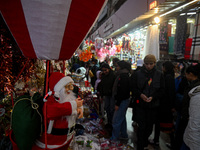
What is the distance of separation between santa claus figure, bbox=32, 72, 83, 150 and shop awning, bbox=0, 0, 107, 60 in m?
0.35

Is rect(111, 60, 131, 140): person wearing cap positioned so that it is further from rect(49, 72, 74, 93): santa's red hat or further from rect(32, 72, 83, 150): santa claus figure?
rect(49, 72, 74, 93): santa's red hat

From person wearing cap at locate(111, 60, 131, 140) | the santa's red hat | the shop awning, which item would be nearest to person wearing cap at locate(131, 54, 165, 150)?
person wearing cap at locate(111, 60, 131, 140)

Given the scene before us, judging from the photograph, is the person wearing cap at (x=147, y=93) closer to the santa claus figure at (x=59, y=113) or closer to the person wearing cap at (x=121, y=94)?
the person wearing cap at (x=121, y=94)

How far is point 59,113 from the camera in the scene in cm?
126

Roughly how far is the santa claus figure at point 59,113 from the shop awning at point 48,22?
0.35 metres

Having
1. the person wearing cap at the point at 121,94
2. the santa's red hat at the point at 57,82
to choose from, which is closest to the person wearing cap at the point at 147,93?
the person wearing cap at the point at 121,94

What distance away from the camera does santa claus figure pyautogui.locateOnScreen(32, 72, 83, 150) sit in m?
1.29

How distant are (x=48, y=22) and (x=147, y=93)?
6.57 feet

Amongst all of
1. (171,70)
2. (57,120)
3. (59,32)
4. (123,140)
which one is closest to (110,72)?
(171,70)

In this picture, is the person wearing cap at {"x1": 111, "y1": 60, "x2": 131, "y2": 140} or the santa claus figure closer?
the santa claus figure

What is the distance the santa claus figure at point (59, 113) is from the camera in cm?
129

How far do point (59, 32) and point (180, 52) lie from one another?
3.58 m

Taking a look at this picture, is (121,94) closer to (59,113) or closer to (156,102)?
(156,102)

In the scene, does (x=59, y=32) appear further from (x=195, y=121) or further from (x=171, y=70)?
(x=171, y=70)
